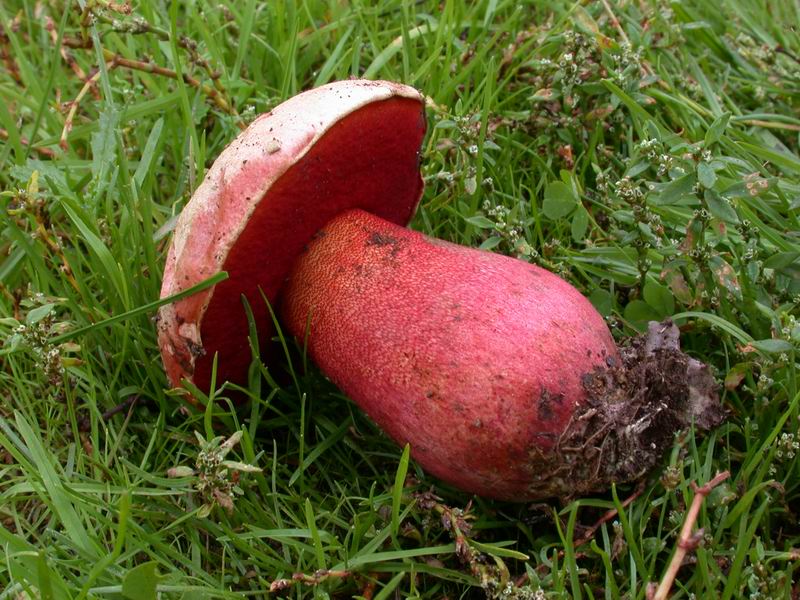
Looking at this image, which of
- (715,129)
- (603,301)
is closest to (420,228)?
(603,301)

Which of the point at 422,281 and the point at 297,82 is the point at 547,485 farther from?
the point at 297,82

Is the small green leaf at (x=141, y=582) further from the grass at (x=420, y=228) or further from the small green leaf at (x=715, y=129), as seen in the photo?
the small green leaf at (x=715, y=129)

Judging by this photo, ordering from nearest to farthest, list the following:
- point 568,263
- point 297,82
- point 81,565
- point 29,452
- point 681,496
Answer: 1. point 81,565
2. point 681,496
3. point 29,452
4. point 568,263
5. point 297,82

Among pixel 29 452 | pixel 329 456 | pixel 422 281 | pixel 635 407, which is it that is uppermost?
pixel 422 281

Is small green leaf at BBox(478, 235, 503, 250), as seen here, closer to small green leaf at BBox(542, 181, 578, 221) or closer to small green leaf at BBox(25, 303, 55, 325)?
small green leaf at BBox(542, 181, 578, 221)

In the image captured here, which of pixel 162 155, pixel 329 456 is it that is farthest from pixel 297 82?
pixel 329 456

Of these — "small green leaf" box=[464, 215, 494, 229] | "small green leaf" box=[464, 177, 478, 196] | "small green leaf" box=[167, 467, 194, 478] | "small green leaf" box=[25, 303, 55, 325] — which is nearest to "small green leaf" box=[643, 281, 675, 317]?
"small green leaf" box=[464, 215, 494, 229]
